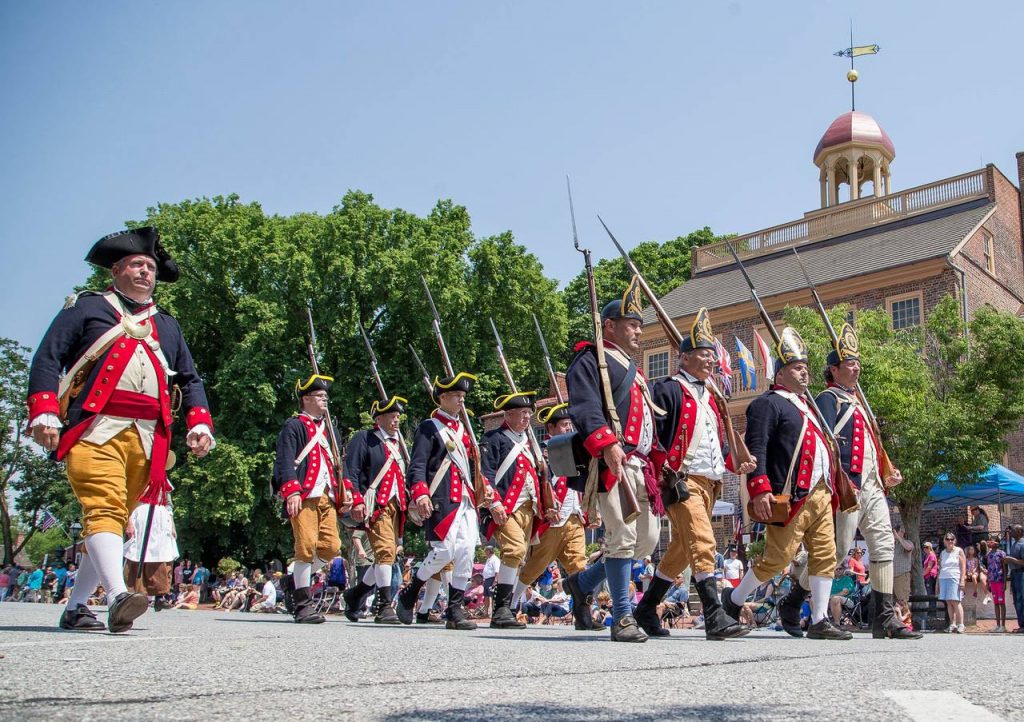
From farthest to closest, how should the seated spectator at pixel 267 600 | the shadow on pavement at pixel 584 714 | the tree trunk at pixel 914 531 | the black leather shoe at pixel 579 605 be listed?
the seated spectator at pixel 267 600 → the tree trunk at pixel 914 531 → the black leather shoe at pixel 579 605 → the shadow on pavement at pixel 584 714

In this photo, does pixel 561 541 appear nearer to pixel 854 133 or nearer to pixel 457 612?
pixel 457 612

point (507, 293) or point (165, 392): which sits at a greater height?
point (507, 293)

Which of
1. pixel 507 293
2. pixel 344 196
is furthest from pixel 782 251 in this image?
pixel 344 196

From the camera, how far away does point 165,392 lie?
654 centimetres

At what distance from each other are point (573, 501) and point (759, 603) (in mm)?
6815

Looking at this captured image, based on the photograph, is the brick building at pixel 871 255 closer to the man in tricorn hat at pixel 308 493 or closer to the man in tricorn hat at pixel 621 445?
the man in tricorn hat at pixel 308 493

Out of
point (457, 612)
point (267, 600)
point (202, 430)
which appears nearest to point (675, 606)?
point (457, 612)

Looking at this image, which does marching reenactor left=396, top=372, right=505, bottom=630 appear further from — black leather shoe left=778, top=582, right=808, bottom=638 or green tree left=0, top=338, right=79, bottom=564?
green tree left=0, top=338, right=79, bottom=564

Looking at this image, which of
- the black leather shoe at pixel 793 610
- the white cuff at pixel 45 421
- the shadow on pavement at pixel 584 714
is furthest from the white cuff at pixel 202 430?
the black leather shoe at pixel 793 610

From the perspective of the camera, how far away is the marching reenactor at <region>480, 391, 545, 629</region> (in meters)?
10.4

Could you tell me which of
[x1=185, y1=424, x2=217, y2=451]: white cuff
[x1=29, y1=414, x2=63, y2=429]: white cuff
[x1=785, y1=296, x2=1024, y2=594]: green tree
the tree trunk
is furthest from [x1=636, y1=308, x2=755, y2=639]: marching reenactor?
the tree trunk

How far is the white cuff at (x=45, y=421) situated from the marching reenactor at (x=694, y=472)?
4.16 m

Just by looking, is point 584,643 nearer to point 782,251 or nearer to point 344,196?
point 344,196

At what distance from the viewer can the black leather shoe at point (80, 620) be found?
20.9 ft
